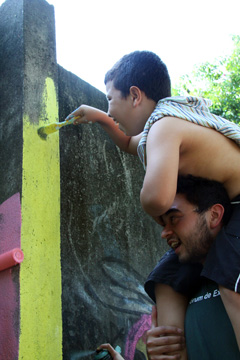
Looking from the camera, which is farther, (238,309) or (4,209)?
(4,209)

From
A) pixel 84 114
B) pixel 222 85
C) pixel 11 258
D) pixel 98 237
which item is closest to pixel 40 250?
pixel 11 258

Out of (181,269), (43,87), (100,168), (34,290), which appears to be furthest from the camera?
(100,168)

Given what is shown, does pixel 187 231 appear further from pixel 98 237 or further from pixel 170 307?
pixel 98 237

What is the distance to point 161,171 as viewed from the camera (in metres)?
1.51

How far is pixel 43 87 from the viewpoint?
2.49 metres

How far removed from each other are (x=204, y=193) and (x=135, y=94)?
2.15 ft

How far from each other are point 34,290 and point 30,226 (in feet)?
1.07

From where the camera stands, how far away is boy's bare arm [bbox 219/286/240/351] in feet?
4.54

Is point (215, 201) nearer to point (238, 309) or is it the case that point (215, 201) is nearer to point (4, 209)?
point (238, 309)

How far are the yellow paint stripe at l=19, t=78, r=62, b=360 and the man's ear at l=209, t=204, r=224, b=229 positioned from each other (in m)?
0.92

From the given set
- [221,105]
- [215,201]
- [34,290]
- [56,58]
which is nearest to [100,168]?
[56,58]

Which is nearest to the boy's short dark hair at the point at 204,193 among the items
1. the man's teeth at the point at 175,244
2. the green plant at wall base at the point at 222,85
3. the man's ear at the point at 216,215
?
the man's ear at the point at 216,215

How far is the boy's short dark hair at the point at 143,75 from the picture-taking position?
206 centimetres

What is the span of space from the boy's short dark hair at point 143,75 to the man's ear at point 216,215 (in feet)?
2.21
